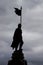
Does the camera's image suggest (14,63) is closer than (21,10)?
Yes

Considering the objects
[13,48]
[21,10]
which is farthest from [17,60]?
[21,10]

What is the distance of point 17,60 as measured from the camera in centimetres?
2830

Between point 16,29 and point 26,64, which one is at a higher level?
point 16,29

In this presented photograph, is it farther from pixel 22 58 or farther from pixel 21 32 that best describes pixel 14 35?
pixel 22 58

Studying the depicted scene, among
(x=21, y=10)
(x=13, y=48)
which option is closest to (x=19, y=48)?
(x=13, y=48)

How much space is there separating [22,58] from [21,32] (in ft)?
10.5

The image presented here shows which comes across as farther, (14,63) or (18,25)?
(18,25)

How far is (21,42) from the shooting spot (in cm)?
3052

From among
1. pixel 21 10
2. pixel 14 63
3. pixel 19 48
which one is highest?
pixel 21 10

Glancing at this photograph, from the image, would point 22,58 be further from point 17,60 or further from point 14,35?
point 14,35

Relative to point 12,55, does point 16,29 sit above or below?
above

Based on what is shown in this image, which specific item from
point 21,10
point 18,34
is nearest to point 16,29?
point 18,34

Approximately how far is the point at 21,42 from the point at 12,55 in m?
2.18

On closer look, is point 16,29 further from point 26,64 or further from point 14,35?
point 26,64
